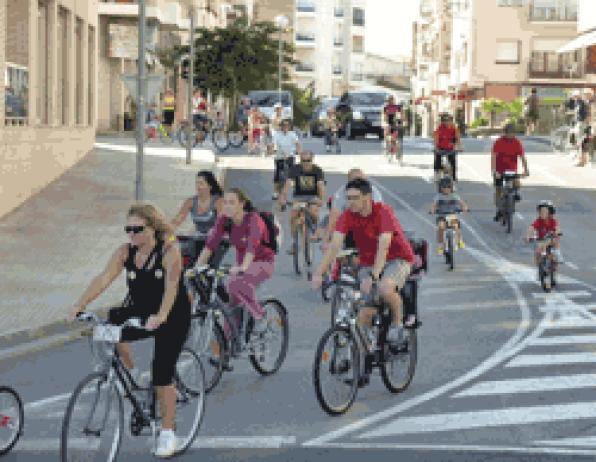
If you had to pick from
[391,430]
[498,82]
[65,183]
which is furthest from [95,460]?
[498,82]

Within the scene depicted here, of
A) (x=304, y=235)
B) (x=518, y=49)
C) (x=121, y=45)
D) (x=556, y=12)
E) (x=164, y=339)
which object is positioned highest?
(x=556, y=12)

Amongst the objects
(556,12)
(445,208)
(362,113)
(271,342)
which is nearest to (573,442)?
(271,342)

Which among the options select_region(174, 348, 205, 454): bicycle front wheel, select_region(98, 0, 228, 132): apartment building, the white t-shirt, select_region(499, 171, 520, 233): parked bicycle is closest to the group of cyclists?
select_region(174, 348, 205, 454): bicycle front wheel

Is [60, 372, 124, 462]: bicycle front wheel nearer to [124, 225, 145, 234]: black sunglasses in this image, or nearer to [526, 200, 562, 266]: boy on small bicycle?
[124, 225, 145, 234]: black sunglasses

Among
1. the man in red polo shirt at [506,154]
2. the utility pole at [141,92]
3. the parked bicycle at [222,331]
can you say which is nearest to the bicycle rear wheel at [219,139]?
the man in red polo shirt at [506,154]

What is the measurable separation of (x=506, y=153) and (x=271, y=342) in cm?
1597

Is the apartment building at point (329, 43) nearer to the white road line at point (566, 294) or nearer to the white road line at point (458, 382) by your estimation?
the white road line at point (566, 294)

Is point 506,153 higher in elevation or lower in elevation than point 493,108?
higher

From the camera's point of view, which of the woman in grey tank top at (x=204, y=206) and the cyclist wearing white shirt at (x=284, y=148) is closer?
the woman in grey tank top at (x=204, y=206)

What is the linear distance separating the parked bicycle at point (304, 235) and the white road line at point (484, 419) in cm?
943

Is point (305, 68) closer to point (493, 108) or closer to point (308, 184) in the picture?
point (493, 108)

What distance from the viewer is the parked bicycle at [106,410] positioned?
8.39 m

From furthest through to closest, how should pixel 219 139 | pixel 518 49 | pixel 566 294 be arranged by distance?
1. pixel 518 49
2. pixel 219 139
3. pixel 566 294

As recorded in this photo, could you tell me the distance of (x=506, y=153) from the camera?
28.1 m
